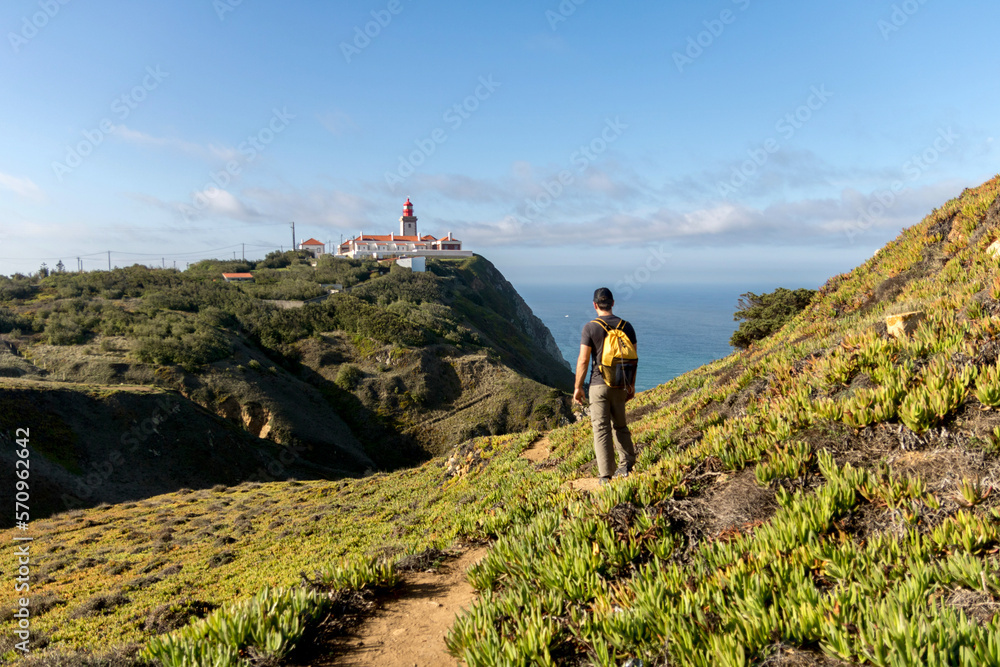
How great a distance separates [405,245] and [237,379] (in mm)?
67584

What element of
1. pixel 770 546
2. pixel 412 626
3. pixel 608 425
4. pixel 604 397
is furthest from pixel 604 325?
pixel 412 626

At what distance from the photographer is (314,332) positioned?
151 ft

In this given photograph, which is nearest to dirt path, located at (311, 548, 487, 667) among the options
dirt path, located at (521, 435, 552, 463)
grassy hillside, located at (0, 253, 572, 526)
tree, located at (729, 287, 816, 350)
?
dirt path, located at (521, 435, 552, 463)

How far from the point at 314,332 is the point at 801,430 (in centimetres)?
4611

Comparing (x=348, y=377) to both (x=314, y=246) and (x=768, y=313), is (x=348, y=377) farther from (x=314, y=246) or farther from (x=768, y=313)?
(x=314, y=246)

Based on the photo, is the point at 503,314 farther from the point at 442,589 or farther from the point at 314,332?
the point at 442,589

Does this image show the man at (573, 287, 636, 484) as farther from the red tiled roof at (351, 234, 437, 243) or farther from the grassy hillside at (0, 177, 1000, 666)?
the red tiled roof at (351, 234, 437, 243)

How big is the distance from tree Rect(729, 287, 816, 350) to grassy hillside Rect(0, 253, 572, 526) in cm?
1510

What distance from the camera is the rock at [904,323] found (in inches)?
247

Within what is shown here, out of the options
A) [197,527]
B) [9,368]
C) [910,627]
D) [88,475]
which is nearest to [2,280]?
[9,368]

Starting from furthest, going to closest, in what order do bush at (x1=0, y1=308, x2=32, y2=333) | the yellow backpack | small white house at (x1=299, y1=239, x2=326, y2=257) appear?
small white house at (x1=299, y1=239, x2=326, y2=257) → bush at (x1=0, y1=308, x2=32, y2=333) → the yellow backpack

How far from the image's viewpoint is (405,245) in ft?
320

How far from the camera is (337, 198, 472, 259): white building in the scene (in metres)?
93.8

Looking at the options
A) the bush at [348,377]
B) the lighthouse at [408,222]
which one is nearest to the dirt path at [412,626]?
the bush at [348,377]
